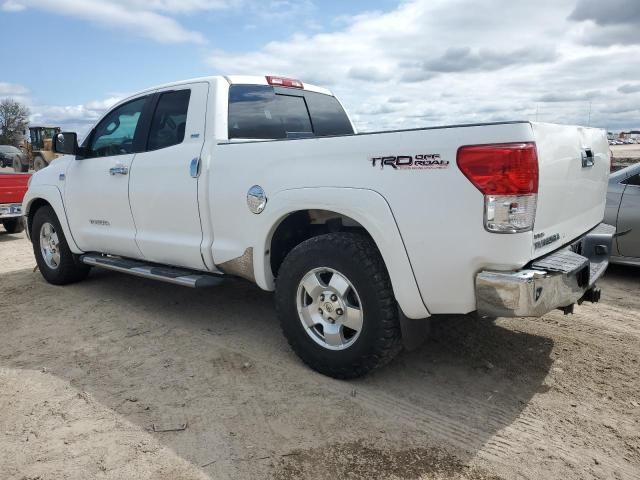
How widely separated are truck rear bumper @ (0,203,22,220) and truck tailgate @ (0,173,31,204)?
7 cm

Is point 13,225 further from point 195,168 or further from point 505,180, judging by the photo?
point 505,180

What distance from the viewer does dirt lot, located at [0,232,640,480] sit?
2.62m

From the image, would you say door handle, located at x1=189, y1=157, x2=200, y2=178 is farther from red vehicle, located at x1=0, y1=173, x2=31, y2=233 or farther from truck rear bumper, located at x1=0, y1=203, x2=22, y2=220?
truck rear bumper, located at x1=0, y1=203, x2=22, y2=220

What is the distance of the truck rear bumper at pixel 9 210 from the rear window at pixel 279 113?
6928mm

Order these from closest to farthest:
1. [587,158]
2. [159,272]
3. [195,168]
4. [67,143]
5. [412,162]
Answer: [412,162], [587,158], [195,168], [159,272], [67,143]

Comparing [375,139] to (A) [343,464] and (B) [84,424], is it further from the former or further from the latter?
(B) [84,424]

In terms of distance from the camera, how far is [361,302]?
124 inches

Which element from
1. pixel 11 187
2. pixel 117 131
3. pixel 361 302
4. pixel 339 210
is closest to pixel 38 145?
pixel 11 187

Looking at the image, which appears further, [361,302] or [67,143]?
[67,143]

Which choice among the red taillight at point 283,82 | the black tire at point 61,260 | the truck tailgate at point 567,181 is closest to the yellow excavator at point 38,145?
the black tire at point 61,260

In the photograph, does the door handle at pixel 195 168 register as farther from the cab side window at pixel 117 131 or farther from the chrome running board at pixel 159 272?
the cab side window at pixel 117 131

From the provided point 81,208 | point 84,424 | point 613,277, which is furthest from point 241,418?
point 613,277

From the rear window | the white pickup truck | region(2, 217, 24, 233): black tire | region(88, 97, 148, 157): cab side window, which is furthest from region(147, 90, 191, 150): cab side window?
region(2, 217, 24, 233): black tire

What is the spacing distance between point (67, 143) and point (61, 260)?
1.30 meters
